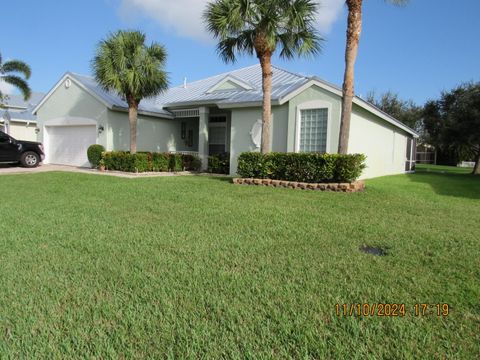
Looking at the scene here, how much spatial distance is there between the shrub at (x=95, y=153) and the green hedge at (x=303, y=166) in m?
8.65

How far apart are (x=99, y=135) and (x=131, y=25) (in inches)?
226

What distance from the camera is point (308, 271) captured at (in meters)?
3.97

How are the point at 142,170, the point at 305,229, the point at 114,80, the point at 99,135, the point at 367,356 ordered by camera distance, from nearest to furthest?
the point at 367,356 < the point at 305,229 < the point at 114,80 < the point at 142,170 < the point at 99,135

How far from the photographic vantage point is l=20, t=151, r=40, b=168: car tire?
59.2ft

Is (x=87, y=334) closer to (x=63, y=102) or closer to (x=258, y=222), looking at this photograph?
(x=258, y=222)

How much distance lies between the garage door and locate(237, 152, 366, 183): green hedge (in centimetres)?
1055

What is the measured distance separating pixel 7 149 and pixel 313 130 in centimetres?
1487

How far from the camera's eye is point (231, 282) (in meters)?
3.65

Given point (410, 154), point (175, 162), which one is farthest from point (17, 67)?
point (410, 154)

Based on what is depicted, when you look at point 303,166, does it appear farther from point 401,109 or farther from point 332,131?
point 401,109

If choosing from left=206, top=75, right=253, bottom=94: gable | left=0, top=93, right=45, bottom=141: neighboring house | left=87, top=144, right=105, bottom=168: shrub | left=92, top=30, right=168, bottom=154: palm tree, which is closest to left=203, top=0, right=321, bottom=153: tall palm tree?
left=92, top=30, right=168, bottom=154: palm tree

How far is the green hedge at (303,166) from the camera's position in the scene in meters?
10.5

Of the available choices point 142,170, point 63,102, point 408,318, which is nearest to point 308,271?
point 408,318

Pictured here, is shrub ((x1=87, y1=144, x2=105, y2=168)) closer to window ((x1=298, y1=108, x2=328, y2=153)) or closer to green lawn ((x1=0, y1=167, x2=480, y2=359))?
window ((x1=298, y1=108, x2=328, y2=153))
